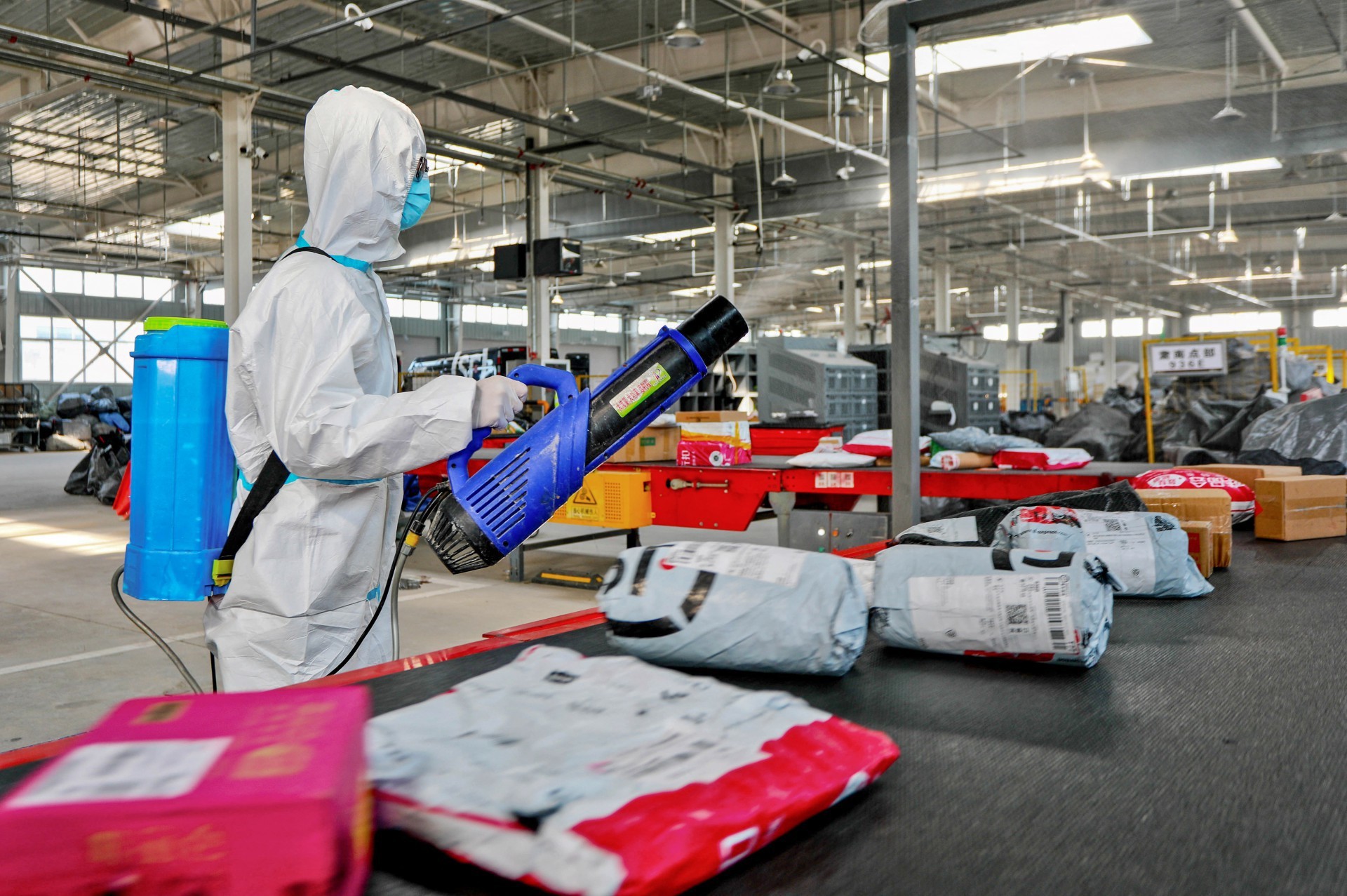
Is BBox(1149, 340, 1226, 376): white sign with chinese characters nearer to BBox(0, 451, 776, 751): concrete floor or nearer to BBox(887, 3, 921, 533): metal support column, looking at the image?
BBox(0, 451, 776, 751): concrete floor

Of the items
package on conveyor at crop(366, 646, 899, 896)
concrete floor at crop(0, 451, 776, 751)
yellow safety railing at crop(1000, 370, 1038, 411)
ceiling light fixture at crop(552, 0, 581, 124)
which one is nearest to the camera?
package on conveyor at crop(366, 646, 899, 896)

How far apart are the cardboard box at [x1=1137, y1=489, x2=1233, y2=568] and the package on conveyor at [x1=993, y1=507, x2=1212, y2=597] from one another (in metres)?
0.39

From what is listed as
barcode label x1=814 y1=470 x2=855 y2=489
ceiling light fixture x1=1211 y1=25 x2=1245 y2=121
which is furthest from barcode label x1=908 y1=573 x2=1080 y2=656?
ceiling light fixture x1=1211 y1=25 x2=1245 y2=121

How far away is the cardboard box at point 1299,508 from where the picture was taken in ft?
8.38

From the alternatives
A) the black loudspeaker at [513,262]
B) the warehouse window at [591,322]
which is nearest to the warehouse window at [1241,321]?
the warehouse window at [591,322]

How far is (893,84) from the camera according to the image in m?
2.56

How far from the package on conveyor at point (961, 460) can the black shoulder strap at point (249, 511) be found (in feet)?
10.9

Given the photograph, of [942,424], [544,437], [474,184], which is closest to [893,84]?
[544,437]

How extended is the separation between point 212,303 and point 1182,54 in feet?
69.9

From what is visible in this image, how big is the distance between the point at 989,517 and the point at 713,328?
0.75 meters

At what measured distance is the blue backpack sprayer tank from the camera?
1.62 meters

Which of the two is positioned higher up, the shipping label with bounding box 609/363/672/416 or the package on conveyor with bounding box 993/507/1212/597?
the shipping label with bounding box 609/363/672/416

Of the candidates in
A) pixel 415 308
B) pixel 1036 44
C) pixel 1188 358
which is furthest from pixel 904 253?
pixel 415 308

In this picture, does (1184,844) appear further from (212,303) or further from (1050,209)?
(212,303)
